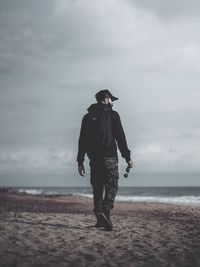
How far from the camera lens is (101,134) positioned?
26.2 ft

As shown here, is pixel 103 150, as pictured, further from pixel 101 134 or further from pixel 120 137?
pixel 120 137

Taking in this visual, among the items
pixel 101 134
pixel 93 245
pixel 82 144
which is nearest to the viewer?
pixel 93 245

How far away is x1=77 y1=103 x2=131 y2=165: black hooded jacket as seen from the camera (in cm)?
796

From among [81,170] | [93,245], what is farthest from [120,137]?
[93,245]

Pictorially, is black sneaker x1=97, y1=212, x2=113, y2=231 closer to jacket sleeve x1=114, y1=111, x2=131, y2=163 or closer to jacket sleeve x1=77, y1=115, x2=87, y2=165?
jacket sleeve x1=77, y1=115, x2=87, y2=165

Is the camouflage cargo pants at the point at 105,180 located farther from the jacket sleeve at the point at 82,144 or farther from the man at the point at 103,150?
the jacket sleeve at the point at 82,144

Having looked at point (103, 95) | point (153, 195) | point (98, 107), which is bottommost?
point (153, 195)

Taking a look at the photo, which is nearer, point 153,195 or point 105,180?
point 105,180

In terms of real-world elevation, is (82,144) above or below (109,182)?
above

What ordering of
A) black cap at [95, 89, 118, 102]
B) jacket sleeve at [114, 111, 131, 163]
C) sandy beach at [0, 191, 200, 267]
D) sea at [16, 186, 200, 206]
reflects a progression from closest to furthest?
sandy beach at [0, 191, 200, 267], jacket sleeve at [114, 111, 131, 163], black cap at [95, 89, 118, 102], sea at [16, 186, 200, 206]

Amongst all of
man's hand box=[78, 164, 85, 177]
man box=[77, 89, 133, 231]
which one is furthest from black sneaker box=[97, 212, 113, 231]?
man's hand box=[78, 164, 85, 177]

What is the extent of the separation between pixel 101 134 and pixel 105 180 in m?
0.90

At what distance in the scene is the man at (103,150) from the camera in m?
7.87

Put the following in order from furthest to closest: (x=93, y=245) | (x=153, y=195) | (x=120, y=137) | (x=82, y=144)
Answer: (x=153, y=195) < (x=82, y=144) < (x=120, y=137) < (x=93, y=245)
